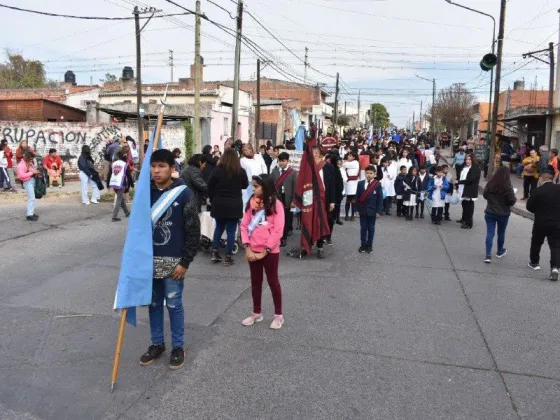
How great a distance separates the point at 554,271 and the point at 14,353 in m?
7.01

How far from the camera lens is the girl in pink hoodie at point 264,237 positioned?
523cm

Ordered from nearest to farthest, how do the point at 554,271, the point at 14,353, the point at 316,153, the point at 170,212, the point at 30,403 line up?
the point at 30,403, the point at 170,212, the point at 14,353, the point at 554,271, the point at 316,153

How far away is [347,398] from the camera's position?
3871 millimetres

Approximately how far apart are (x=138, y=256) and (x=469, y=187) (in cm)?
959

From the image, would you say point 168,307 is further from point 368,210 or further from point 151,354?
point 368,210

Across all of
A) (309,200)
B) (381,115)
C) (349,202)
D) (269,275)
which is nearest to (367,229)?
(309,200)

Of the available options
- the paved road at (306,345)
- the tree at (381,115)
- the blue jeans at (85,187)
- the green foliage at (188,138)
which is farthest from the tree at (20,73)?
the tree at (381,115)

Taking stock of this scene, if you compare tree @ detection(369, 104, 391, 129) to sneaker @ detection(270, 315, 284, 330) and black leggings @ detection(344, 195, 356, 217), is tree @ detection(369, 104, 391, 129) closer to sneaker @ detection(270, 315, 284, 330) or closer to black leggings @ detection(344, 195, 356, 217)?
black leggings @ detection(344, 195, 356, 217)

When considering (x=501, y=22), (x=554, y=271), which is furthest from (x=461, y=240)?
(x=501, y=22)

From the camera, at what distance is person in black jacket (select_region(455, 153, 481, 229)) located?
11.8 m

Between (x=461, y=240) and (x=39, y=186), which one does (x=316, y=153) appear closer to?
(x=461, y=240)

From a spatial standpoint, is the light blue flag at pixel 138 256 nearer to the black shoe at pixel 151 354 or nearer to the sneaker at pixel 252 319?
the black shoe at pixel 151 354

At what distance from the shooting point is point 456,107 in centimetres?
4938

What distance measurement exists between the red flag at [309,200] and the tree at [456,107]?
146ft
